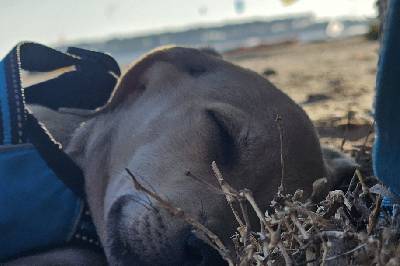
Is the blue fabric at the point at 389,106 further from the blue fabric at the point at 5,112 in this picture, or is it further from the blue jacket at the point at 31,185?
the blue fabric at the point at 5,112

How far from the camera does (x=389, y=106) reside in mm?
1936

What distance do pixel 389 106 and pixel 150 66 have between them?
1.36 meters

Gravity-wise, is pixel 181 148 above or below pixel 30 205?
above

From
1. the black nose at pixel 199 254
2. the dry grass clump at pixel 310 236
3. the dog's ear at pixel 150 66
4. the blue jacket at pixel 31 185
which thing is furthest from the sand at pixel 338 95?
the dry grass clump at pixel 310 236

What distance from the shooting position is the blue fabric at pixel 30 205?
2.73 m

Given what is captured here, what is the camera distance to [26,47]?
3.22 metres

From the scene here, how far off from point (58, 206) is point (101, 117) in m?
0.49

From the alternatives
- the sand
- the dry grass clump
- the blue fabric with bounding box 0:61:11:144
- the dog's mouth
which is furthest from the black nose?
the sand

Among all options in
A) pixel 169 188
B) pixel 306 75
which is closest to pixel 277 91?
Result: pixel 169 188

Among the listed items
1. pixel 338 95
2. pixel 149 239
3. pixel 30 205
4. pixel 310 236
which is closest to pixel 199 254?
pixel 149 239

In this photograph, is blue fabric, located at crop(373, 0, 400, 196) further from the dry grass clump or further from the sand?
the sand

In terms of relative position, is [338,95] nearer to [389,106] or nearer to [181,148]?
[181,148]

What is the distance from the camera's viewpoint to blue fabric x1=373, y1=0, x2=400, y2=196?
74.5 inches

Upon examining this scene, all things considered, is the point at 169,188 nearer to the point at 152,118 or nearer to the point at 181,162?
the point at 181,162
